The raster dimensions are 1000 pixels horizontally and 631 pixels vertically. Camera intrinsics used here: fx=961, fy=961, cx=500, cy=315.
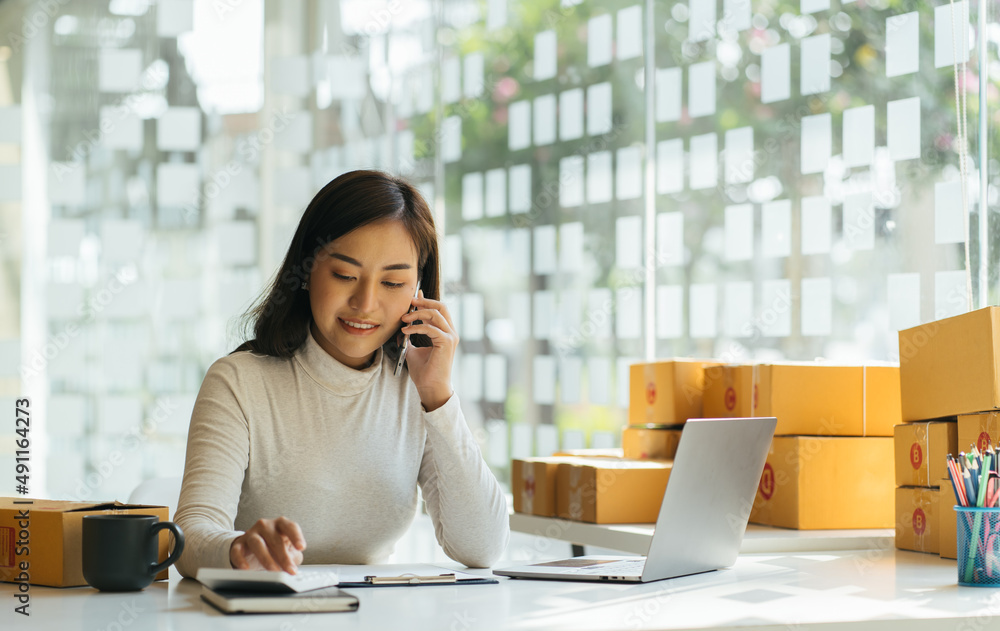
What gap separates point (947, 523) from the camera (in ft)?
5.62

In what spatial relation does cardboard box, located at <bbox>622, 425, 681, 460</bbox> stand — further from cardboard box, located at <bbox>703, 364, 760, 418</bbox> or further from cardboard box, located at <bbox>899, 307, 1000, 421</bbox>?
cardboard box, located at <bbox>899, 307, 1000, 421</bbox>

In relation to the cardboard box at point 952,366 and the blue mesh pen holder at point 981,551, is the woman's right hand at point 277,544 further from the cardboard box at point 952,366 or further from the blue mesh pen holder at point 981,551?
the cardboard box at point 952,366

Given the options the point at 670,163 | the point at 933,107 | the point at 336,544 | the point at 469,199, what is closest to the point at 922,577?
the point at 336,544

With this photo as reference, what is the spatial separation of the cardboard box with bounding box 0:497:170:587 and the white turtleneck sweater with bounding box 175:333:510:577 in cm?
28

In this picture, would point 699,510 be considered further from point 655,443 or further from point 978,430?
point 655,443

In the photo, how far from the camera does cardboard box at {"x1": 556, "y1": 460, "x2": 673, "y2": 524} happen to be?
7.06 feet

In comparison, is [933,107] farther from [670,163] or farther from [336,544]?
[336,544]

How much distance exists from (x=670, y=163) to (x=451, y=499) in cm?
173

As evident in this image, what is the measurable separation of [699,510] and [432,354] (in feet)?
1.74

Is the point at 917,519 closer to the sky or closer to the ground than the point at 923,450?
closer to the ground

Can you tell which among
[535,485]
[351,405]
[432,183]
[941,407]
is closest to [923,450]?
[941,407]

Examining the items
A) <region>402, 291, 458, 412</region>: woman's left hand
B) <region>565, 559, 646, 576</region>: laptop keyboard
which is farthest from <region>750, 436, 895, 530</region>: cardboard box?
<region>402, 291, 458, 412</region>: woman's left hand

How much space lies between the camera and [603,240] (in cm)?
325

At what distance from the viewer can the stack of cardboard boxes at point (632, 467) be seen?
2166 mm
